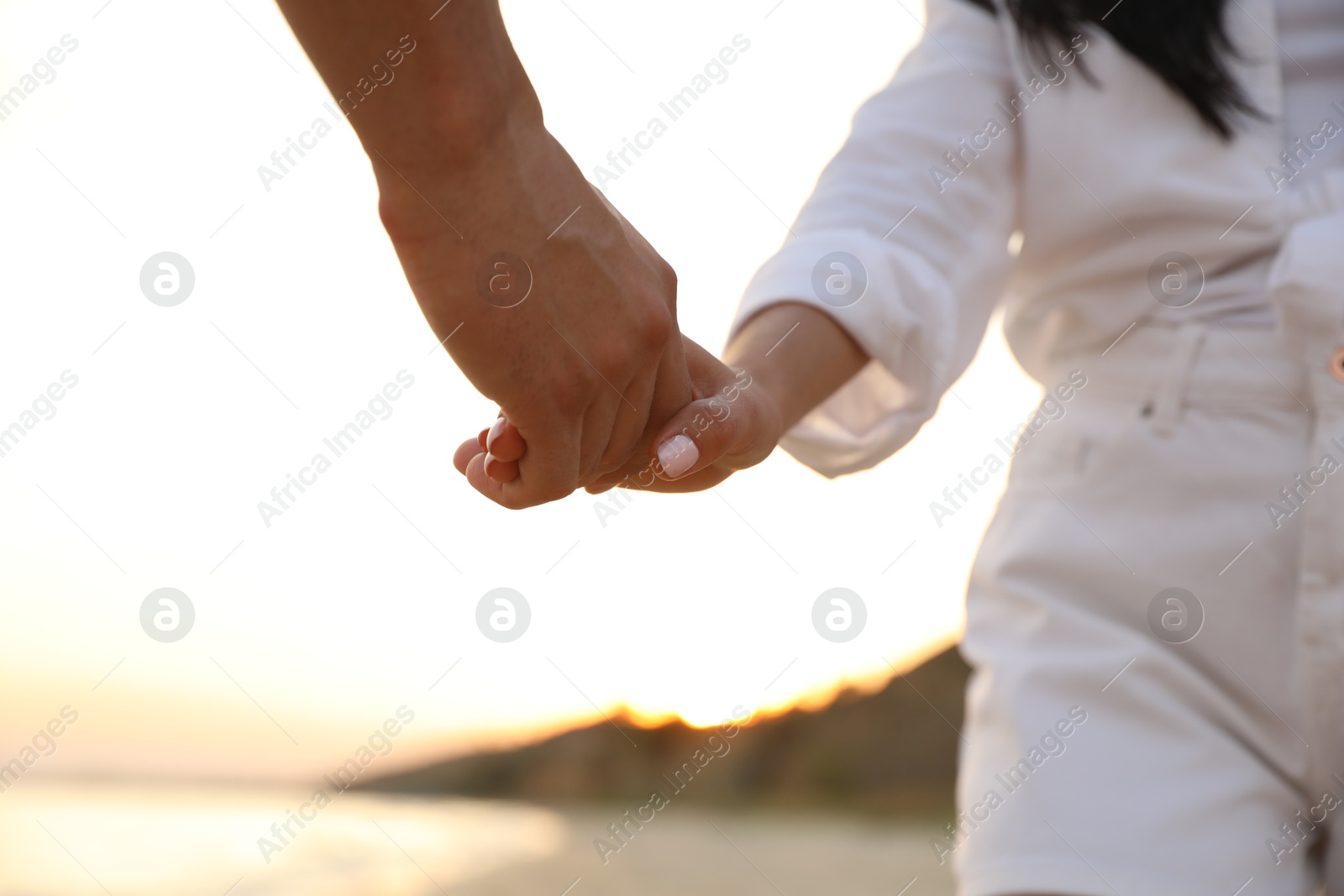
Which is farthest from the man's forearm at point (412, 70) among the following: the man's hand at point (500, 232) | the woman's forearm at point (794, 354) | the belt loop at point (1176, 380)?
the belt loop at point (1176, 380)

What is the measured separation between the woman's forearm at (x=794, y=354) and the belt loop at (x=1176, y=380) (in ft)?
0.87

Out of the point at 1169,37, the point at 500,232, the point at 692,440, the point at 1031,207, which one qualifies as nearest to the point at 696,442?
the point at 692,440

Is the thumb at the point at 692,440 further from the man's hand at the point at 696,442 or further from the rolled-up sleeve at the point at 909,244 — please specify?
the rolled-up sleeve at the point at 909,244

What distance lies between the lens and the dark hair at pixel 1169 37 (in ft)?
3.09

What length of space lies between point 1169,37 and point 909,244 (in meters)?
0.31

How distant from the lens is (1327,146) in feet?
3.05

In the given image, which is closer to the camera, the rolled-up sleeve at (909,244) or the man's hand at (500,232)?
the man's hand at (500,232)

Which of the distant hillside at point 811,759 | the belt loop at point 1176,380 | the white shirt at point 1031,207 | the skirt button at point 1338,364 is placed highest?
the white shirt at point 1031,207

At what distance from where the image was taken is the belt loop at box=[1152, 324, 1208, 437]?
88cm

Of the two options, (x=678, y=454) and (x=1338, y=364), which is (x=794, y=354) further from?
(x=1338, y=364)

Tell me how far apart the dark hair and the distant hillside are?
17.6 feet

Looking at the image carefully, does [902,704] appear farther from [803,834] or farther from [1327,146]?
[1327,146]

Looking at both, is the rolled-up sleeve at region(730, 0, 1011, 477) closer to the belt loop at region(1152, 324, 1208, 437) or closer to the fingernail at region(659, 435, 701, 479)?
the belt loop at region(1152, 324, 1208, 437)

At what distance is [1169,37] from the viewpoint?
0.96 m
